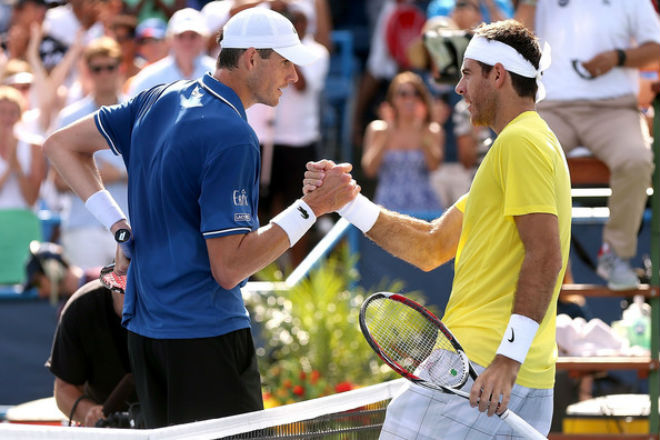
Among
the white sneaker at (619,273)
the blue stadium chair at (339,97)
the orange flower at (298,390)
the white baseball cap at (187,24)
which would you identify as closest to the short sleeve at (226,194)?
the white sneaker at (619,273)

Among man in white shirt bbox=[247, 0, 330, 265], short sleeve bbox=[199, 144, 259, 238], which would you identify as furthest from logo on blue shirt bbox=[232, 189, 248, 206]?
man in white shirt bbox=[247, 0, 330, 265]

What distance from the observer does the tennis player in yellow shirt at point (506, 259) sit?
3582 millimetres

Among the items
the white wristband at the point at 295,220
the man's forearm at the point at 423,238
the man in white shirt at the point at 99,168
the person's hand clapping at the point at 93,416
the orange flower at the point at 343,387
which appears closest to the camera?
the white wristband at the point at 295,220

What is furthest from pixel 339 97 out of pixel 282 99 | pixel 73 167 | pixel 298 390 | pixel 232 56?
pixel 232 56

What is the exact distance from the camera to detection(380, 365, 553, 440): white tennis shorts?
373 centimetres

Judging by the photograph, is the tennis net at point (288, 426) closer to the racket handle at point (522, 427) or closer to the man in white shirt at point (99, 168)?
the racket handle at point (522, 427)

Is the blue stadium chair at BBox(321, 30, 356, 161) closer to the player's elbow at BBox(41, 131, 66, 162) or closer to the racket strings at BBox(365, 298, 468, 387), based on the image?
the player's elbow at BBox(41, 131, 66, 162)

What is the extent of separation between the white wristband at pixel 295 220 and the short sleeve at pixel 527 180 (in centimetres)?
72

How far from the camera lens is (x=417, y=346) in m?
3.79

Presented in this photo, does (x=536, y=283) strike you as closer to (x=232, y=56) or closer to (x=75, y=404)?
(x=232, y=56)

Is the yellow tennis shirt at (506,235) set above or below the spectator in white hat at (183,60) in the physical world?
below

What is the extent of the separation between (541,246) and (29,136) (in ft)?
21.6

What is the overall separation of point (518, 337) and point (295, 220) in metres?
0.89

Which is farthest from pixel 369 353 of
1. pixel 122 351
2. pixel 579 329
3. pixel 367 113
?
pixel 367 113
